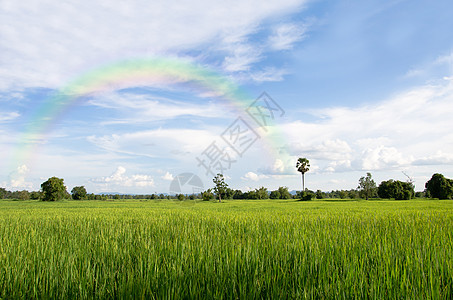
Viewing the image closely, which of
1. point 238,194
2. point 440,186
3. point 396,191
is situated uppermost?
point 440,186

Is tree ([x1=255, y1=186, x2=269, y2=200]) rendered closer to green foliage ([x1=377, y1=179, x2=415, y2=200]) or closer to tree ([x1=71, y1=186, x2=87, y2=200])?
green foliage ([x1=377, y1=179, x2=415, y2=200])

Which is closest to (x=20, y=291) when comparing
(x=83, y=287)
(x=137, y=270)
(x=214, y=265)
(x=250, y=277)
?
(x=83, y=287)

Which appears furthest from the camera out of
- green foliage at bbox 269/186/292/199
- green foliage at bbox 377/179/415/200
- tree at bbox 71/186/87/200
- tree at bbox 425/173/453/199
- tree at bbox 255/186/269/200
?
green foliage at bbox 269/186/292/199

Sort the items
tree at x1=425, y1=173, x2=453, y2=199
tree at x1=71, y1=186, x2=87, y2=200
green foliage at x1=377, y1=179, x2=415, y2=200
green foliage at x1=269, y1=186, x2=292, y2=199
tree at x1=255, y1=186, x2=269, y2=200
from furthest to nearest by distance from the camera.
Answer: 1. green foliage at x1=269, y1=186, x2=292, y2=199
2. tree at x1=255, y1=186, x2=269, y2=200
3. tree at x1=71, y1=186, x2=87, y2=200
4. tree at x1=425, y1=173, x2=453, y2=199
5. green foliage at x1=377, y1=179, x2=415, y2=200

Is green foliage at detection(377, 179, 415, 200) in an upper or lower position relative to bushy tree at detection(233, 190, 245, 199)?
upper

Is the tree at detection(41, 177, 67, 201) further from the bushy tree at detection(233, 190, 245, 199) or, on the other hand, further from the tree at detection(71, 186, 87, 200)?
the bushy tree at detection(233, 190, 245, 199)

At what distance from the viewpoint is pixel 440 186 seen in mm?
68438

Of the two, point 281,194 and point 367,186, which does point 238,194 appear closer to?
point 281,194

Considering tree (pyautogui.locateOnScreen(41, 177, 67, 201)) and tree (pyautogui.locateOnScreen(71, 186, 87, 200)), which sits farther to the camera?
tree (pyautogui.locateOnScreen(71, 186, 87, 200))

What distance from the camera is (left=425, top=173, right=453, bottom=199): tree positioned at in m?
67.3

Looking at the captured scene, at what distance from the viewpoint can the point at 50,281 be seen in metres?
2.86

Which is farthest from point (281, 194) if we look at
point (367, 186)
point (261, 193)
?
point (367, 186)

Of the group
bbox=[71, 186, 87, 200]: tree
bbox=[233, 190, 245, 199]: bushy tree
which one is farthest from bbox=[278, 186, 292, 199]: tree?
bbox=[71, 186, 87, 200]: tree

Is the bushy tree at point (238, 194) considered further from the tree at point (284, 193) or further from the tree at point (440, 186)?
the tree at point (440, 186)
